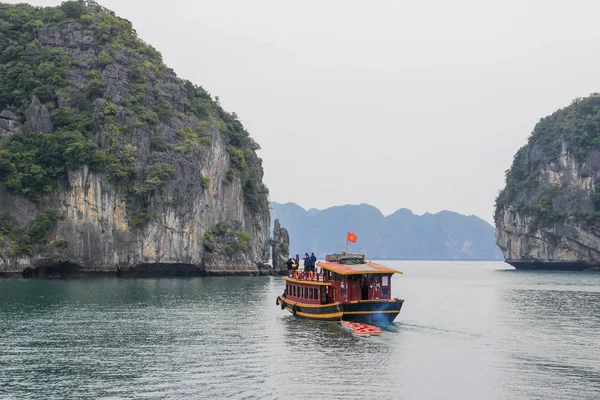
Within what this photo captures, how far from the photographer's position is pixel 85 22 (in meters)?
101

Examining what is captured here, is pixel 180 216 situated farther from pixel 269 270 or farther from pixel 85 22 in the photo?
pixel 85 22

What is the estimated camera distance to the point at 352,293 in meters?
41.7

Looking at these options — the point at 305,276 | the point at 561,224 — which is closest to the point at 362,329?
the point at 305,276

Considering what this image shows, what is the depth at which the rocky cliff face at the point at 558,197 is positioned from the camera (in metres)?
129

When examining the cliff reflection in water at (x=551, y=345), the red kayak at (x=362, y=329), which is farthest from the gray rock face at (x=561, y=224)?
the red kayak at (x=362, y=329)

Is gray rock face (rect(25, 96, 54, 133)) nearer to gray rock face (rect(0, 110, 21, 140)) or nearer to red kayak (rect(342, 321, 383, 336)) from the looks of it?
Answer: gray rock face (rect(0, 110, 21, 140))

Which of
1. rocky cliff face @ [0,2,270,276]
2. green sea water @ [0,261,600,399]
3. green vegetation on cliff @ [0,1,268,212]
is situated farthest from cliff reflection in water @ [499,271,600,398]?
green vegetation on cliff @ [0,1,268,212]

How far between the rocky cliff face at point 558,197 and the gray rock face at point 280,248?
5081 cm

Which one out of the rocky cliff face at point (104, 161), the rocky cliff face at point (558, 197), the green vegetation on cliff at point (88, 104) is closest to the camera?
the rocky cliff face at point (104, 161)

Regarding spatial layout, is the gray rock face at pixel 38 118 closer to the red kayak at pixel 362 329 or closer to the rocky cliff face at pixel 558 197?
the red kayak at pixel 362 329

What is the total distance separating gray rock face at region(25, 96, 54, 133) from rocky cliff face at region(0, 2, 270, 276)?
12 centimetres

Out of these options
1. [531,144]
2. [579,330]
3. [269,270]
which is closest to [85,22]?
[269,270]

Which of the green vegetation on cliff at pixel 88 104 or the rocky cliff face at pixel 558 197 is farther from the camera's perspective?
the rocky cliff face at pixel 558 197

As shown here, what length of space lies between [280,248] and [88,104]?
38.1 meters
